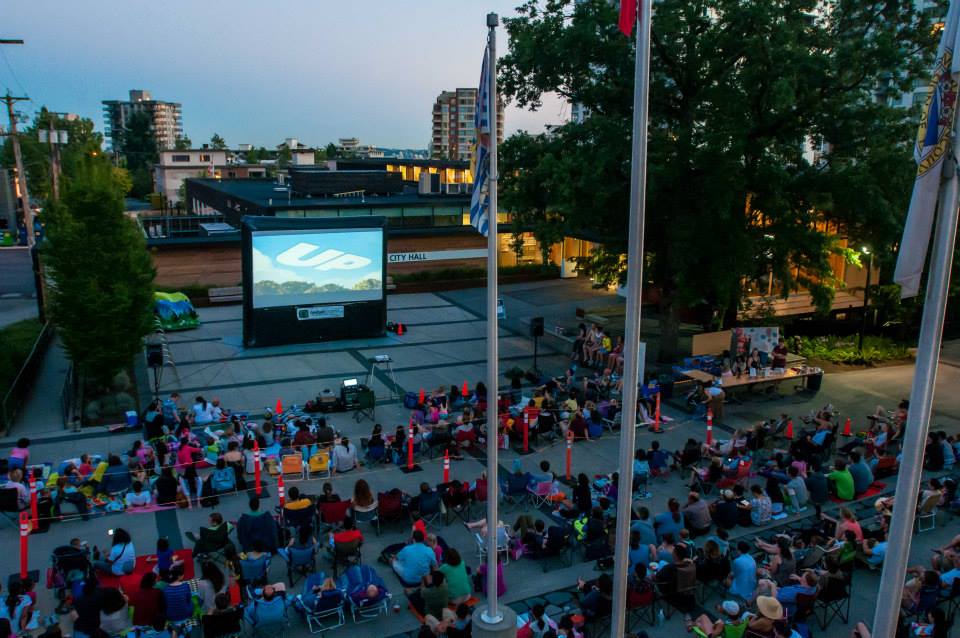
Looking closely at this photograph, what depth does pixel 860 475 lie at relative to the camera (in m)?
14.9

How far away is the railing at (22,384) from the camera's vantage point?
19.0m

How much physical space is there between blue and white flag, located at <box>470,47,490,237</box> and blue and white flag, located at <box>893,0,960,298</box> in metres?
4.48

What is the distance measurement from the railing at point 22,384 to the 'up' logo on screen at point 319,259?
829cm

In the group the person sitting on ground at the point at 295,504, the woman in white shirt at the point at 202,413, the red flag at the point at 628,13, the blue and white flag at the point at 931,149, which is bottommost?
the woman in white shirt at the point at 202,413

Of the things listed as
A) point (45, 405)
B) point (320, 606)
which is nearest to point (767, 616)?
point (320, 606)

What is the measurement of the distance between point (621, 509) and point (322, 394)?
14.9 metres

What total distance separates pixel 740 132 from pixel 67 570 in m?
18.7

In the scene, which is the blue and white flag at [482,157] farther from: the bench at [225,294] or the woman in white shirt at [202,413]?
the bench at [225,294]

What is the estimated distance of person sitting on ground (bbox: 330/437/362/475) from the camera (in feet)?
53.3

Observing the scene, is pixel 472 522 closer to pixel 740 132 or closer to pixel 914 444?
pixel 914 444

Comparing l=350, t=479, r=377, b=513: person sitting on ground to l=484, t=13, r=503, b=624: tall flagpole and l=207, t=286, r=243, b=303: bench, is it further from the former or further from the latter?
l=207, t=286, r=243, b=303: bench

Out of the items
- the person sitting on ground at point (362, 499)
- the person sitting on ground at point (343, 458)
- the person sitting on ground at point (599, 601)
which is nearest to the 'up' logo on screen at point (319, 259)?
the person sitting on ground at point (343, 458)

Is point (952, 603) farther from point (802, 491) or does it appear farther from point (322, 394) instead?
point (322, 394)

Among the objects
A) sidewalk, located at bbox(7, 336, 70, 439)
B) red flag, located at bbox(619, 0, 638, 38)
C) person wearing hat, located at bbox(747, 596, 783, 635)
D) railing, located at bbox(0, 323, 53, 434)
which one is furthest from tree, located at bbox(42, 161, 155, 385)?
person wearing hat, located at bbox(747, 596, 783, 635)
